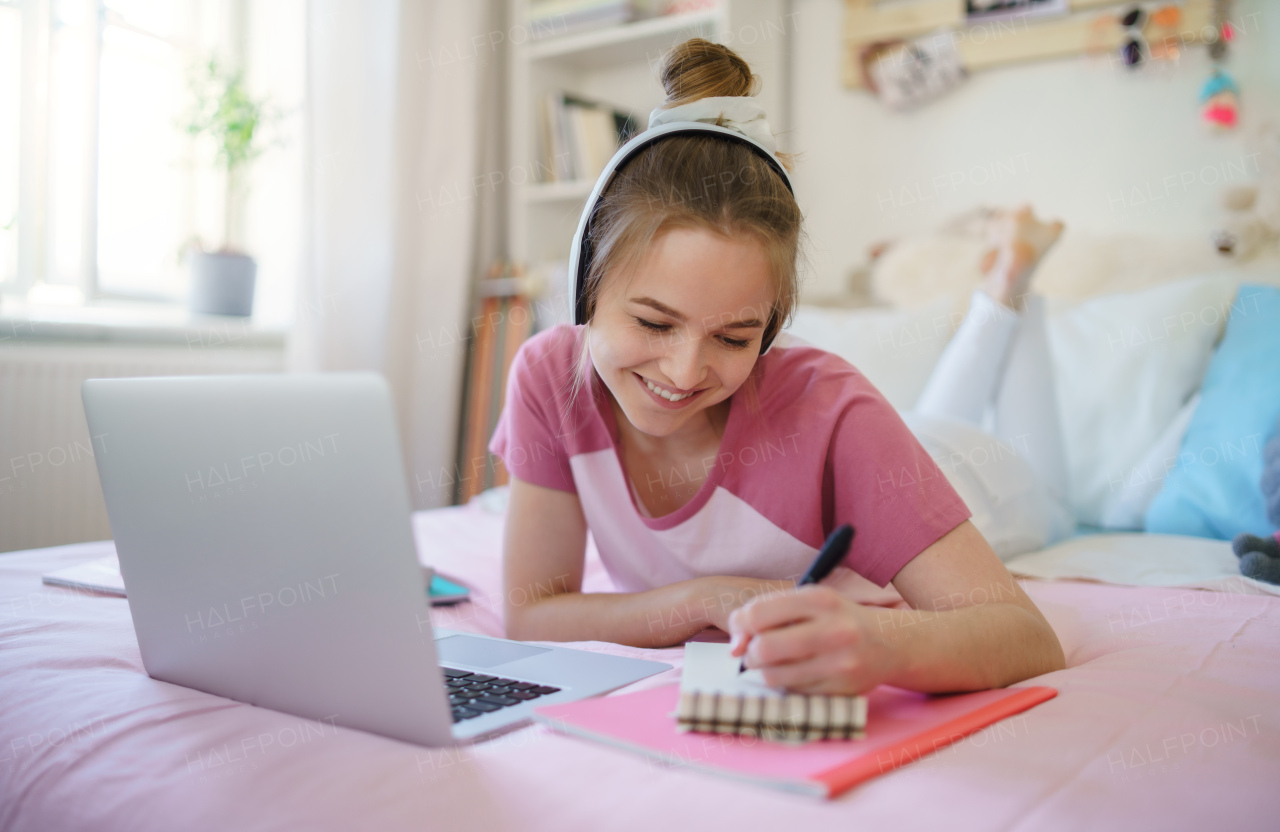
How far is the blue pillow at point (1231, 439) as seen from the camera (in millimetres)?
A: 1364

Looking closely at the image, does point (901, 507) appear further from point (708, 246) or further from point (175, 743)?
point (175, 743)

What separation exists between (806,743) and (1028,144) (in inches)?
75.7

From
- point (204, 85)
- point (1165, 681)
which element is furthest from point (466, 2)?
point (1165, 681)

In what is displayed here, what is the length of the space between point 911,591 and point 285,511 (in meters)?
0.54

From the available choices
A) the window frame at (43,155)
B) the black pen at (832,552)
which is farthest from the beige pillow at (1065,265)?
the window frame at (43,155)

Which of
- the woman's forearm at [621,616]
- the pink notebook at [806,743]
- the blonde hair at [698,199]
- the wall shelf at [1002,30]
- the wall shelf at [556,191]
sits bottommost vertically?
the woman's forearm at [621,616]

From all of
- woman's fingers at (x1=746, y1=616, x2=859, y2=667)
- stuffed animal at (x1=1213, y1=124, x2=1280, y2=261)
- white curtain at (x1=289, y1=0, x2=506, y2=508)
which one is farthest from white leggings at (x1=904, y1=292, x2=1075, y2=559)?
white curtain at (x1=289, y1=0, x2=506, y2=508)

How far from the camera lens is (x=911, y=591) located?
80 centimetres

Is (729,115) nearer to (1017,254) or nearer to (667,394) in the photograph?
(667,394)

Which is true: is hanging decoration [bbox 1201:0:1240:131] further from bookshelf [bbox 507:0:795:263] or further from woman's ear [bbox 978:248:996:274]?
bookshelf [bbox 507:0:795:263]

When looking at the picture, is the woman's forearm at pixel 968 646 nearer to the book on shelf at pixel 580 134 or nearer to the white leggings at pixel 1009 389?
the white leggings at pixel 1009 389

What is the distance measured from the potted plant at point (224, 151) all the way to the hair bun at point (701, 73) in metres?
1.57

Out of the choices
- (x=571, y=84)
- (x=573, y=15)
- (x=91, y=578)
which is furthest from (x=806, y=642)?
(x=571, y=84)

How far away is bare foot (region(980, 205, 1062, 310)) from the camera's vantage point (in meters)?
1.69
